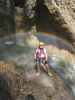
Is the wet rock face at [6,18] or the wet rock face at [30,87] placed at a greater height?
the wet rock face at [6,18]

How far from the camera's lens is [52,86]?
1422 centimetres

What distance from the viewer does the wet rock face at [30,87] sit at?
1362 centimetres

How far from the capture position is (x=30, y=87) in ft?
45.9

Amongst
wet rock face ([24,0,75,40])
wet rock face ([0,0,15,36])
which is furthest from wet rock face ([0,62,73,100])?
wet rock face ([24,0,75,40])

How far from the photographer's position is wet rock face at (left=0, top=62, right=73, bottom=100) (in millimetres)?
13625

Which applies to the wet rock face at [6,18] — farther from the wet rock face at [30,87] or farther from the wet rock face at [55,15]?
the wet rock face at [30,87]

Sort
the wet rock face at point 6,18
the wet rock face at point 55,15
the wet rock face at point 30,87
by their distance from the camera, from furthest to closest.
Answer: the wet rock face at point 55,15, the wet rock face at point 6,18, the wet rock face at point 30,87

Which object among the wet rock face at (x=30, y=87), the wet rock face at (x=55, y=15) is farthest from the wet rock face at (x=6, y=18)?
the wet rock face at (x=30, y=87)

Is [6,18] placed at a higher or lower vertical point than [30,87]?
higher

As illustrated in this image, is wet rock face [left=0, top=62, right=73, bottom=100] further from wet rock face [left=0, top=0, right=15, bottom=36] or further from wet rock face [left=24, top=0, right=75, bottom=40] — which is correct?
wet rock face [left=24, top=0, right=75, bottom=40]

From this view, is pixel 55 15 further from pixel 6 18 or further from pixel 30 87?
pixel 30 87

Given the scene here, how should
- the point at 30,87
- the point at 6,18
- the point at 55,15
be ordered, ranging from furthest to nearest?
the point at 55,15, the point at 6,18, the point at 30,87

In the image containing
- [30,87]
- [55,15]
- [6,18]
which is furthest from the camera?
[55,15]

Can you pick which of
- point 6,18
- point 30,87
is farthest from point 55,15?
point 30,87
